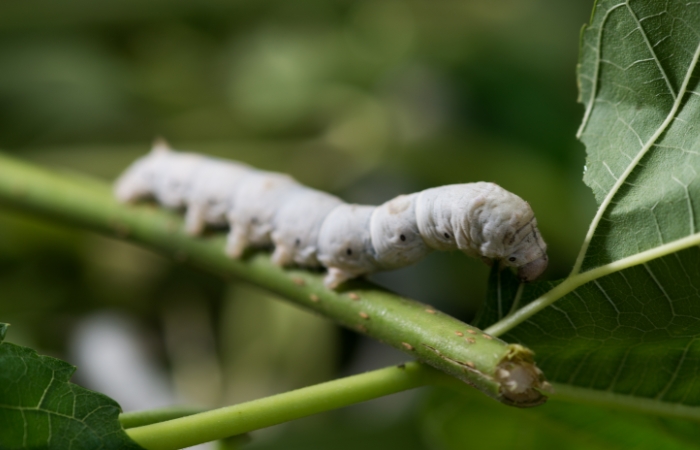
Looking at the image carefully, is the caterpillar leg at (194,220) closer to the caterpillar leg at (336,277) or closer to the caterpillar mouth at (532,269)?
the caterpillar leg at (336,277)

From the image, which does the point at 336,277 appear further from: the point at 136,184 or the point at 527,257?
the point at 136,184

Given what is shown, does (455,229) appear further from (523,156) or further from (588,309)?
(523,156)

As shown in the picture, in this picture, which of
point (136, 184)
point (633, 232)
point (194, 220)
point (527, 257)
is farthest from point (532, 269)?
point (136, 184)

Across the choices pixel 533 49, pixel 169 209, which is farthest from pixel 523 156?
pixel 169 209

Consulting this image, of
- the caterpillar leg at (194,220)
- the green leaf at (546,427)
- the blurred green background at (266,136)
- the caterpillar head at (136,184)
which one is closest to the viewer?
the green leaf at (546,427)

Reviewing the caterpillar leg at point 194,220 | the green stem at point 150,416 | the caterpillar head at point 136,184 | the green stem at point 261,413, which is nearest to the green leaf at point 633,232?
the green stem at point 261,413

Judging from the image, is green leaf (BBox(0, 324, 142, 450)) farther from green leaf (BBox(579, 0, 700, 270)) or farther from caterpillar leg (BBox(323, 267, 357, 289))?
green leaf (BBox(579, 0, 700, 270))

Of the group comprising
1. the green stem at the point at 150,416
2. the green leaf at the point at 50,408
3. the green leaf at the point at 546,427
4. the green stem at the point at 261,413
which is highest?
the green leaf at the point at 50,408
